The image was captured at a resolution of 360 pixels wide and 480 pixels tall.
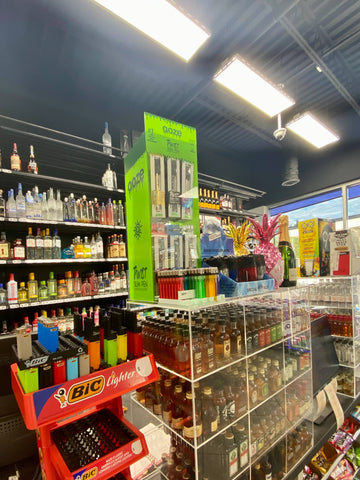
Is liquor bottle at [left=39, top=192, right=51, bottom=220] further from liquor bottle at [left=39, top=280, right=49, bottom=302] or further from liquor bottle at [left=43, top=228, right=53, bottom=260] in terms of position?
liquor bottle at [left=39, top=280, right=49, bottom=302]

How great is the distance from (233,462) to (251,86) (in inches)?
139

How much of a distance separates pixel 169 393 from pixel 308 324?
1160mm

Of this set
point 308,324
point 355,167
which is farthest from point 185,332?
point 355,167

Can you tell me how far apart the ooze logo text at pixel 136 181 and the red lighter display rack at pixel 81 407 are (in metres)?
0.92

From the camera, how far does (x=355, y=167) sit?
491cm

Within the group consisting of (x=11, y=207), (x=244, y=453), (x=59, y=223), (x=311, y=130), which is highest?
(x=311, y=130)

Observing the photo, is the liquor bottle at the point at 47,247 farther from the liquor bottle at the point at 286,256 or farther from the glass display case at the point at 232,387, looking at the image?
the liquor bottle at the point at 286,256

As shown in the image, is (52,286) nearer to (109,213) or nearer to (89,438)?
(109,213)

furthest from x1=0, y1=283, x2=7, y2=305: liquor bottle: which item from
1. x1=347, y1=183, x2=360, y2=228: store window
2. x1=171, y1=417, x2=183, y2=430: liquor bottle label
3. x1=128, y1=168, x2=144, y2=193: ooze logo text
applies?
x1=347, y1=183, x2=360, y2=228: store window

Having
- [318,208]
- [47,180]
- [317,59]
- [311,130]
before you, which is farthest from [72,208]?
[318,208]

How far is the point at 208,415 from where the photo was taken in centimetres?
119

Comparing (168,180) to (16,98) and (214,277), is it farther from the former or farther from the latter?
(16,98)

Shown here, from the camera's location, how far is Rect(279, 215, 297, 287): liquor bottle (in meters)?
1.80

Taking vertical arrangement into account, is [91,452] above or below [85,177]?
below
